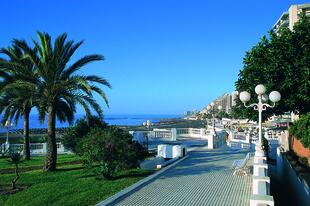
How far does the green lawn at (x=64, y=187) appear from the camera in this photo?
38.5 feet

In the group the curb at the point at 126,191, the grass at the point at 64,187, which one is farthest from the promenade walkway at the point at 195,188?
the grass at the point at 64,187

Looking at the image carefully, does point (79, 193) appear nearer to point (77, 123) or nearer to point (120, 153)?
point (120, 153)

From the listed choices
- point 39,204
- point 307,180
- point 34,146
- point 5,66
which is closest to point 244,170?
point 307,180

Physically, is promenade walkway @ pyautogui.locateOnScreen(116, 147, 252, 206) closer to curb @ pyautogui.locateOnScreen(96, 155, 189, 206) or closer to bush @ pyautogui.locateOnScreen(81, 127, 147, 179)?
curb @ pyautogui.locateOnScreen(96, 155, 189, 206)

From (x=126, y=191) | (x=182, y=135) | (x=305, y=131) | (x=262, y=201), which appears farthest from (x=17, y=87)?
(x=182, y=135)

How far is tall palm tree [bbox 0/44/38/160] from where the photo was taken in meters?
18.7

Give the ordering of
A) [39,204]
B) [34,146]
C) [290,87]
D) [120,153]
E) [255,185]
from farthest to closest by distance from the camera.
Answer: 1. [34,146]
2. [290,87]
3. [120,153]
4. [39,204]
5. [255,185]

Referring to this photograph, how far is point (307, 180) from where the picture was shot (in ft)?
41.2

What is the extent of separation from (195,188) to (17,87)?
10.3m

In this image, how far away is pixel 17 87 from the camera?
18.5 metres

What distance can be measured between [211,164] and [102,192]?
7.42 metres

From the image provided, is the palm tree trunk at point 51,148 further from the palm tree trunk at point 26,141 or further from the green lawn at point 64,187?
the palm tree trunk at point 26,141

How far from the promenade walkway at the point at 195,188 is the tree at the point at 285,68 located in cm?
642

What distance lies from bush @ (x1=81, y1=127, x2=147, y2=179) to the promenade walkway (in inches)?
60.6
